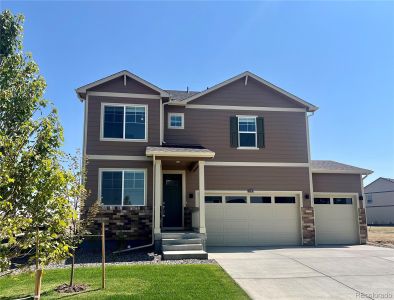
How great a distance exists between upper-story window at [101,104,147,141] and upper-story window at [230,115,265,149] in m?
3.89

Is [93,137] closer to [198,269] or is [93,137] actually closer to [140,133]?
[140,133]

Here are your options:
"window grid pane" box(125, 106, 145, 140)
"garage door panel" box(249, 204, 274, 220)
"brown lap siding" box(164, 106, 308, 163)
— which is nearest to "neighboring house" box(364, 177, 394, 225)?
"brown lap siding" box(164, 106, 308, 163)

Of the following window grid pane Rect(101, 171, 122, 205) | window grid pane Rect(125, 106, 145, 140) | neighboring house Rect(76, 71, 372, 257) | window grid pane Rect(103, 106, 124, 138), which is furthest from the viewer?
window grid pane Rect(125, 106, 145, 140)

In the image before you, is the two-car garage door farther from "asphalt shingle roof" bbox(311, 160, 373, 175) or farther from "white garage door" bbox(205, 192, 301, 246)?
"asphalt shingle roof" bbox(311, 160, 373, 175)

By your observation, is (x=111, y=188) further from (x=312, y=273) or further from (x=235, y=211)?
(x=312, y=273)

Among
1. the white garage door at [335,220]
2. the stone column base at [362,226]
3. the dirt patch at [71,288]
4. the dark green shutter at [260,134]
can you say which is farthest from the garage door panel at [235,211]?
the dirt patch at [71,288]

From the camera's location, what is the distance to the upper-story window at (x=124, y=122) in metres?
14.1

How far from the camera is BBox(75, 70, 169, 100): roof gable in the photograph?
1416 centimetres

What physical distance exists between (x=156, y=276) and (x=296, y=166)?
9.23 m

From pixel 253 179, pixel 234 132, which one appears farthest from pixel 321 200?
pixel 234 132

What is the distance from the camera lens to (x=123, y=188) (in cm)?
1357

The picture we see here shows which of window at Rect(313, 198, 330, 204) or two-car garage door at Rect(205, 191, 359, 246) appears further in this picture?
window at Rect(313, 198, 330, 204)

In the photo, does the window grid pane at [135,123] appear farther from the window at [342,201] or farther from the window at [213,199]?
the window at [342,201]

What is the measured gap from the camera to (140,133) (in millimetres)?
14227
